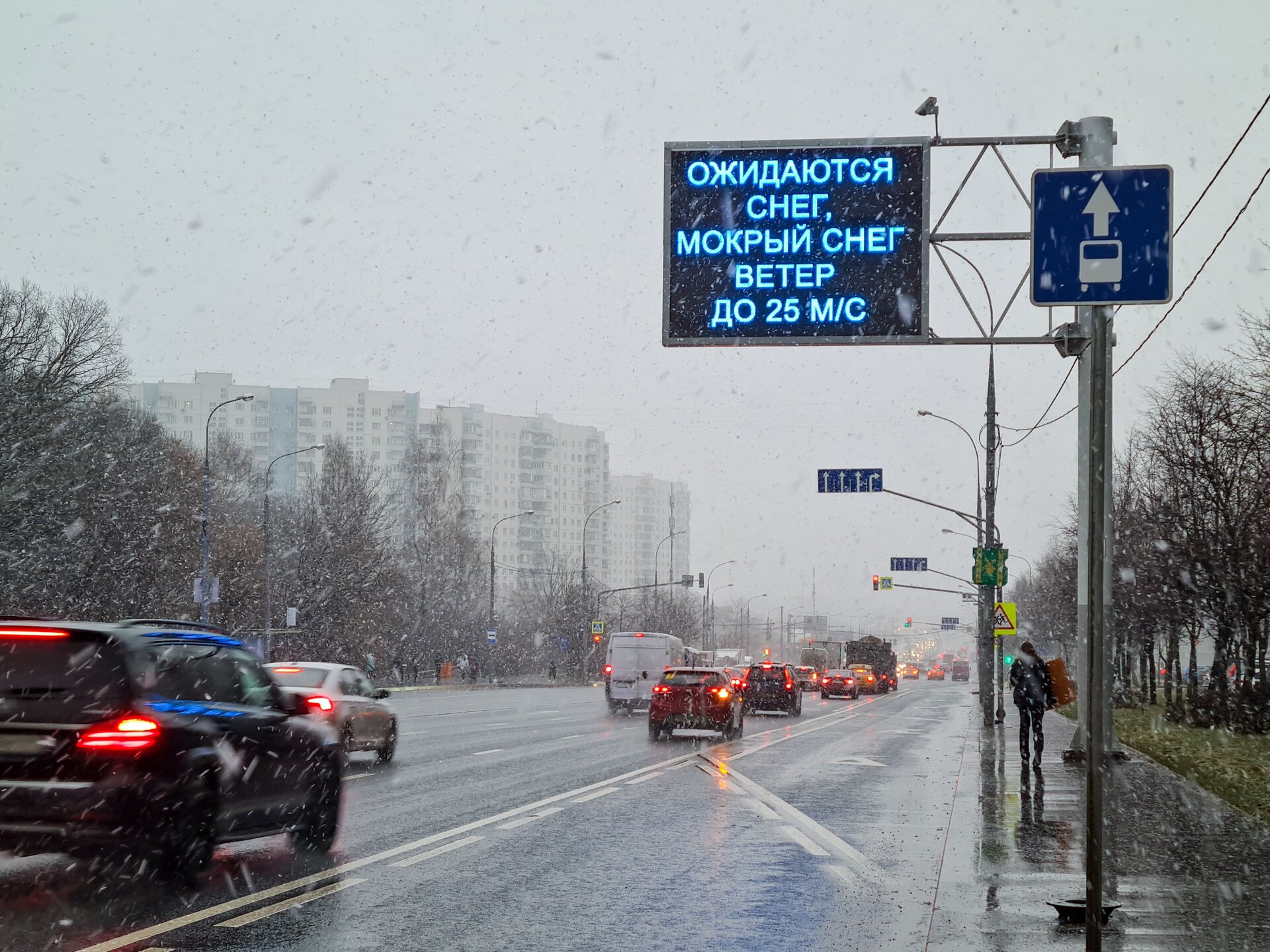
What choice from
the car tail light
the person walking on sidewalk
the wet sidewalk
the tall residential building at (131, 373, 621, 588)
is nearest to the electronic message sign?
the wet sidewalk

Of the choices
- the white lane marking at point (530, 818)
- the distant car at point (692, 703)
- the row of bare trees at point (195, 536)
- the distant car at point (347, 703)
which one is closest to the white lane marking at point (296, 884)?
the white lane marking at point (530, 818)

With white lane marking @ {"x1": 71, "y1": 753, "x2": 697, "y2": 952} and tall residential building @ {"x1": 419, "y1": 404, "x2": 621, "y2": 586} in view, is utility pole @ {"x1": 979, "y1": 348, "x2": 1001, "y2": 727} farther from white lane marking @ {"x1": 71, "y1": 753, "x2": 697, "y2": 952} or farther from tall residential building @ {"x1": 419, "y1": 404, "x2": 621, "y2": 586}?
tall residential building @ {"x1": 419, "y1": 404, "x2": 621, "y2": 586}

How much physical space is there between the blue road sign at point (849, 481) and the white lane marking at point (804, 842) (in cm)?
2881

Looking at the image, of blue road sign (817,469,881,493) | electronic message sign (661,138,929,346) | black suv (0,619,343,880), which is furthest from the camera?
blue road sign (817,469,881,493)

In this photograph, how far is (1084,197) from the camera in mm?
6711

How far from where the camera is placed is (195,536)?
184 ft

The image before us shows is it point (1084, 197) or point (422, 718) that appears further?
point (422, 718)

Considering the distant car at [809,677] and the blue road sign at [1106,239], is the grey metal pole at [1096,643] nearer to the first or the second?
Result: the blue road sign at [1106,239]

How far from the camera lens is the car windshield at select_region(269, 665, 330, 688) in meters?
17.9

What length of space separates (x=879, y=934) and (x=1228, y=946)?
1.86 m

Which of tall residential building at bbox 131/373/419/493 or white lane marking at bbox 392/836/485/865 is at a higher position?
tall residential building at bbox 131/373/419/493

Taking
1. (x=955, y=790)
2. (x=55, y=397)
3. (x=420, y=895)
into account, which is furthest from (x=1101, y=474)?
(x=55, y=397)

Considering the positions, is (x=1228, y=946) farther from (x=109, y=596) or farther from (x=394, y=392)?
(x=394, y=392)

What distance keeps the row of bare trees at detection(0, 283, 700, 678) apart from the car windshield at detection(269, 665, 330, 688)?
28686 millimetres
